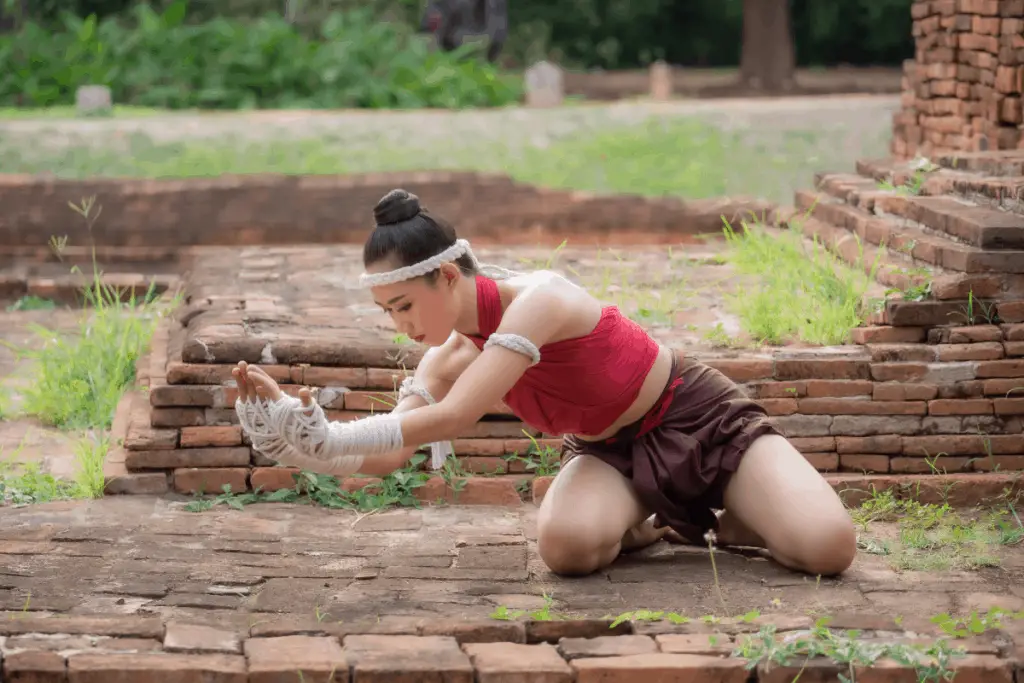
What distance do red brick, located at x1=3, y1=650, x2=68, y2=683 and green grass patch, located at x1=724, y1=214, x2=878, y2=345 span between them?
2.56 m

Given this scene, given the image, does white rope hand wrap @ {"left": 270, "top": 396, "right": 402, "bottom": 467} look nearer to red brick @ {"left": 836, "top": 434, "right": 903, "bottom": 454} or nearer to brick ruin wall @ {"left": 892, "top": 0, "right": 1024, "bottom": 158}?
red brick @ {"left": 836, "top": 434, "right": 903, "bottom": 454}

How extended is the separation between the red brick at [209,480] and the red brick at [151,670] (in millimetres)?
1537

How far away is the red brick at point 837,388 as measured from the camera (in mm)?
4270

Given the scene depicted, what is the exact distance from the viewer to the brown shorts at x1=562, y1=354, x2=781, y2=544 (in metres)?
3.47

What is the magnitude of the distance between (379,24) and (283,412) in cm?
1333

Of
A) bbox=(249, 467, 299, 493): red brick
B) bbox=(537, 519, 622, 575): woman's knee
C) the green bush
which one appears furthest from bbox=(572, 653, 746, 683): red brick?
the green bush

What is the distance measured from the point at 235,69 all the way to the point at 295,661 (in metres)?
12.1

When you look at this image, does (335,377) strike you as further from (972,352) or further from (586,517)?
(972,352)

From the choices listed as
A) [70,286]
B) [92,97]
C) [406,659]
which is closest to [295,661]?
[406,659]

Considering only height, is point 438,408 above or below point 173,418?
above

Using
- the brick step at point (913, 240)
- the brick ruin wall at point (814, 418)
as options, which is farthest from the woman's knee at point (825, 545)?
the brick step at point (913, 240)

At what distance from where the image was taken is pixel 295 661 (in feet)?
8.87

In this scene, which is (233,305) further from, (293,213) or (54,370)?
(293,213)

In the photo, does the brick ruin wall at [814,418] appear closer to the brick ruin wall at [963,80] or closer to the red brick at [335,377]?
the red brick at [335,377]
